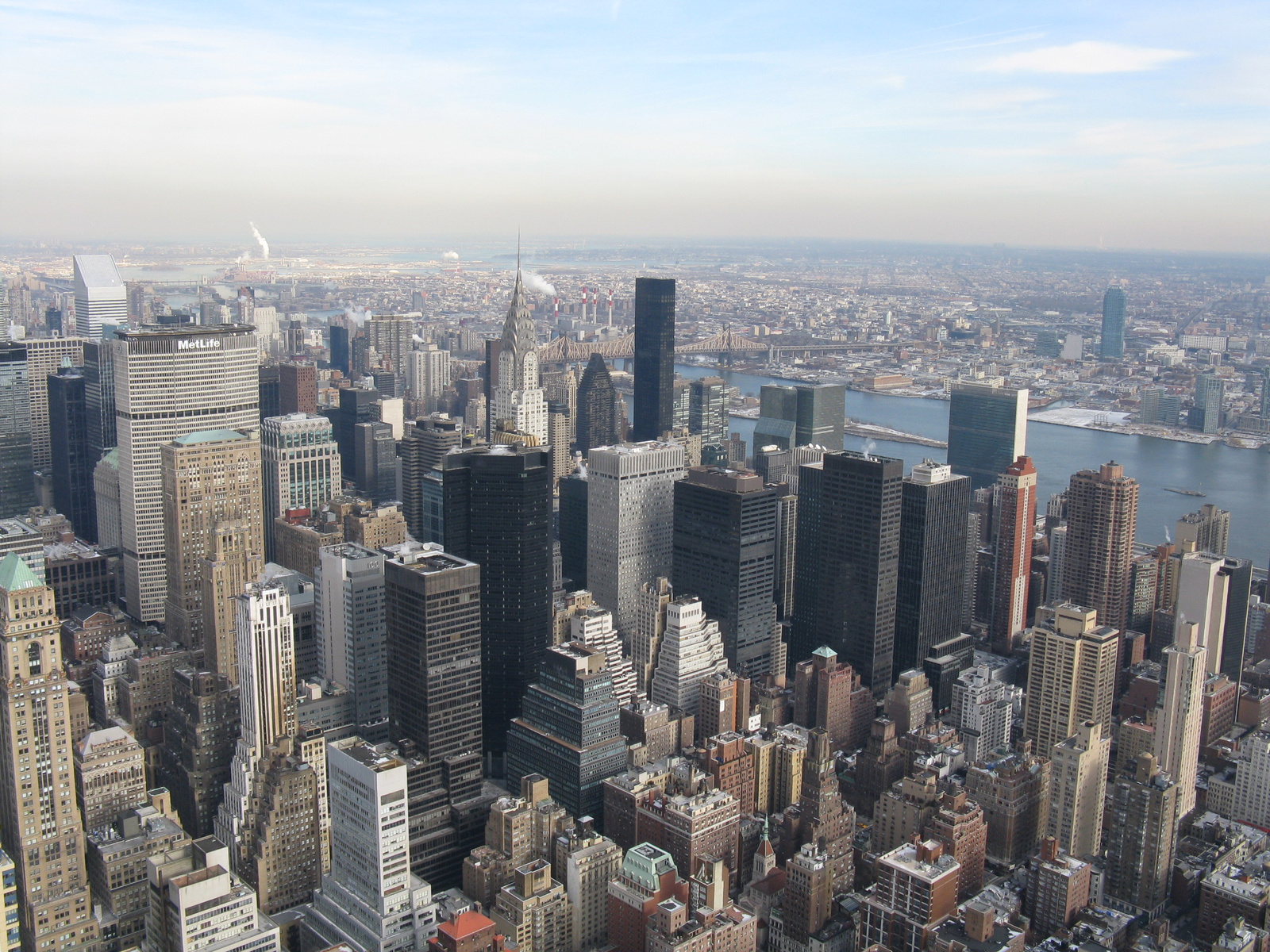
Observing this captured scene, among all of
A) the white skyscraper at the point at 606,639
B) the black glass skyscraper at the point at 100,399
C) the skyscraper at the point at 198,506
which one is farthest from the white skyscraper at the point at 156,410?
the white skyscraper at the point at 606,639

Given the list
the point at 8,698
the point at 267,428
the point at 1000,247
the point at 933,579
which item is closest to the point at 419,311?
the point at 267,428

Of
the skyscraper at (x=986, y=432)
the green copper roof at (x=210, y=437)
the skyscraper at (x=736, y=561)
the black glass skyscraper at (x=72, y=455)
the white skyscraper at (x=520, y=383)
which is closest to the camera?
the green copper roof at (x=210, y=437)

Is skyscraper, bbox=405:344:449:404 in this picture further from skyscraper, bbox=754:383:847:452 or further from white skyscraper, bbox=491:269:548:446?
Result: skyscraper, bbox=754:383:847:452

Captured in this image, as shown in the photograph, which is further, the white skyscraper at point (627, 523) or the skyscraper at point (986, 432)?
the skyscraper at point (986, 432)

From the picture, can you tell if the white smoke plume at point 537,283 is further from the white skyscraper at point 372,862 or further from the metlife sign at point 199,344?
the white skyscraper at point 372,862

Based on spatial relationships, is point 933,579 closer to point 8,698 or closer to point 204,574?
point 204,574

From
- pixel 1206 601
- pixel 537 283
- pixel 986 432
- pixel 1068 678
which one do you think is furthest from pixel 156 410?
pixel 986 432

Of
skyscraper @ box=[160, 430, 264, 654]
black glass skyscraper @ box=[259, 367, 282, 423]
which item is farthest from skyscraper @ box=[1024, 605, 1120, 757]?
black glass skyscraper @ box=[259, 367, 282, 423]
